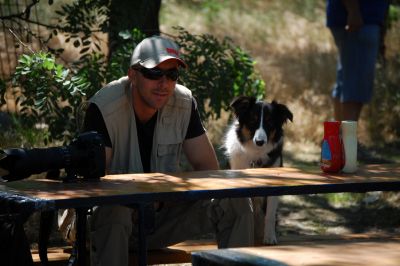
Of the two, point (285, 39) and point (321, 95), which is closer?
point (321, 95)

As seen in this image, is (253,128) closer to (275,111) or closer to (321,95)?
(275,111)

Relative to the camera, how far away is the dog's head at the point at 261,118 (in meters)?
7.19

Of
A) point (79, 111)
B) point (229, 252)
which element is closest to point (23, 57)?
point (79, 111)

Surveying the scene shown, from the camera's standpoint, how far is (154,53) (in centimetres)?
531

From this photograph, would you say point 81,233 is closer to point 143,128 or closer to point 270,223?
point 143,128

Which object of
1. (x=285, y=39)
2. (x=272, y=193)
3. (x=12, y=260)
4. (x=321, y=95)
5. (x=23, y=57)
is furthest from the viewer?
(x=285, y=39)

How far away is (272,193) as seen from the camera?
4.65 m

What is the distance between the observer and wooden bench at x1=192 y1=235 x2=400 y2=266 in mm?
3354

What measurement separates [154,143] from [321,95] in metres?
7.27

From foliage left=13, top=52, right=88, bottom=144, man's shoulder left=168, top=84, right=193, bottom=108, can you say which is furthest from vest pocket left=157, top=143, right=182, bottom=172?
foliage left=13, top=52, right=88, bottom=144

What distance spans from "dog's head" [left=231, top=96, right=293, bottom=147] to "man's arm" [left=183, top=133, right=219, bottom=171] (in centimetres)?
147

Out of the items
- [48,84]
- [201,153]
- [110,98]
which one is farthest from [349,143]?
[48,84]

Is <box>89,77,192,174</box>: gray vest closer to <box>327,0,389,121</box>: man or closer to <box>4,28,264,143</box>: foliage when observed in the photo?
<box>4,28,264,143</box>: foliage

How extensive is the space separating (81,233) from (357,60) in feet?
17.9
